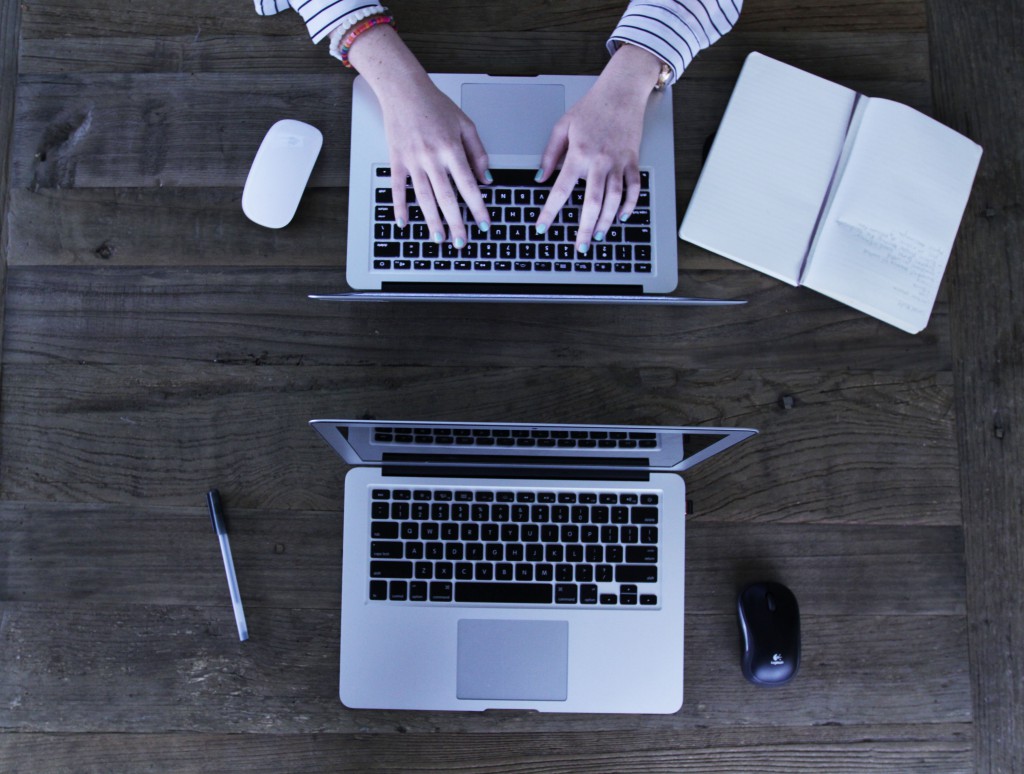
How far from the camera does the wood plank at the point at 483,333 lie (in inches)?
35.3

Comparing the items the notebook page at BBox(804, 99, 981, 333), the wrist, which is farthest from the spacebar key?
the wrist

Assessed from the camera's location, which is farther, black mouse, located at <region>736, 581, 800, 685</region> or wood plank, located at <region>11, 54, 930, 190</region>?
wood plank, located at <region>11, 54, 930, 190</region>

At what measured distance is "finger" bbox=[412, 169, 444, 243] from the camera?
2.73ft

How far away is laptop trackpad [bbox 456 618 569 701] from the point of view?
832 millimetres

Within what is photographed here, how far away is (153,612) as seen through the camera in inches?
34.0

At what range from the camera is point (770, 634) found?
0.81 meters

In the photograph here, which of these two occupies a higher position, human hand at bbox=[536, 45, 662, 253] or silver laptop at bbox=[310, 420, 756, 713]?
human hand at bbox=[536, 45, 662, 253]

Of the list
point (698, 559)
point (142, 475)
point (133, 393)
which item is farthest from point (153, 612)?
point (698, 559)

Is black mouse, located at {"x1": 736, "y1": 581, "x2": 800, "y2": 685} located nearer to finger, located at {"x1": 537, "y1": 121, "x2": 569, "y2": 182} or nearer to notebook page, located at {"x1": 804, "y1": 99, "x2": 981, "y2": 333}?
notebook page, located at {"x1": 804, "y1": 99, "x2": 981, "y2": 333}

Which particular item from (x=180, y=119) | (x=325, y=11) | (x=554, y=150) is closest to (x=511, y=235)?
(x=554, y=150)

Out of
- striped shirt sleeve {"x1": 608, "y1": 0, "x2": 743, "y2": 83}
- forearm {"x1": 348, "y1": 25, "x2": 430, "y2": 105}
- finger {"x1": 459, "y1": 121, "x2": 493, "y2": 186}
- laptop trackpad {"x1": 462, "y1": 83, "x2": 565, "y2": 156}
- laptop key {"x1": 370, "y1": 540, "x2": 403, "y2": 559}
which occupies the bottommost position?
laptop key {"x1": 370, "y1": 540, "x2": 403, "y2": 559}

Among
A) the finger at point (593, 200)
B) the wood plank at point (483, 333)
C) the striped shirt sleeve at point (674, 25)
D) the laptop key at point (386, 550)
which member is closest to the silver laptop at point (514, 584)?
the laptop key at point (386, 550)

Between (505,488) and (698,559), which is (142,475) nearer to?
(505,488)

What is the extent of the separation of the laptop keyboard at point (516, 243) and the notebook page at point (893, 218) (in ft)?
0.78
